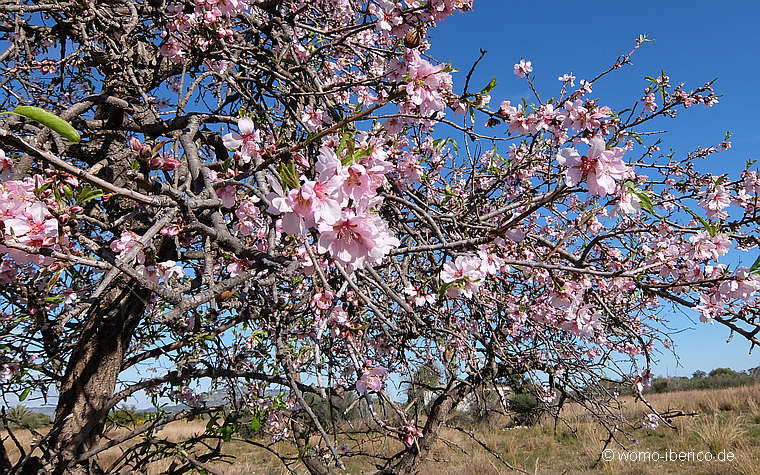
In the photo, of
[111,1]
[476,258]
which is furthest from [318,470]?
[111,1]

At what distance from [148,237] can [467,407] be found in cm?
1271

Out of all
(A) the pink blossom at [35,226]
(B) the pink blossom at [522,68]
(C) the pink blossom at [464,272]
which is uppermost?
(B) the pink blossom at [522,68]

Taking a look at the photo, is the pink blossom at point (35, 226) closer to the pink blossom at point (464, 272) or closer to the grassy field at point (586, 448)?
the pink blossom at point (464, 272)

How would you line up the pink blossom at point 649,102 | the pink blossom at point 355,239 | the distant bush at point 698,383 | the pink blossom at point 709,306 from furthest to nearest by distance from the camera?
the distant bush at point 698,383 < the pink blossom at point 649,102 < the pink blossom at point 709,306 < the pink blossom at point 355,239

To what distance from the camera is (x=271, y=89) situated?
86.1 inches

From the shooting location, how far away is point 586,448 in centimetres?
830

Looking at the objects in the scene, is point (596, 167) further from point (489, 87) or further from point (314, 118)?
point (314, 118)

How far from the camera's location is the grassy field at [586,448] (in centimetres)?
661

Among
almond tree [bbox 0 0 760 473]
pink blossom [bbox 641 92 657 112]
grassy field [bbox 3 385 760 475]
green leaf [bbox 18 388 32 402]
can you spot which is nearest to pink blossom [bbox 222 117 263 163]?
almond tree [bbox 0 0 760 473]

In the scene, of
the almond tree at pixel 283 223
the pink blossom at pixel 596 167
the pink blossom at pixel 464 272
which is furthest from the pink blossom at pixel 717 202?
the pink blossom at pixel 464 272

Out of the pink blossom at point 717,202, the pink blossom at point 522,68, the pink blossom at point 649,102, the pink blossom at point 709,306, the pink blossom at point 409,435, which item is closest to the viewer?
the pink blossom at point 709,306

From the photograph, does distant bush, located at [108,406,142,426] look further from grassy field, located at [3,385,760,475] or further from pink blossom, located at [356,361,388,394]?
grassy field, located at [3,385,760,475]

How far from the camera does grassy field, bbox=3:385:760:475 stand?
6607mm

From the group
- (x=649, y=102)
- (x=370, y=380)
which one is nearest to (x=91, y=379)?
(x=370, y=380)
